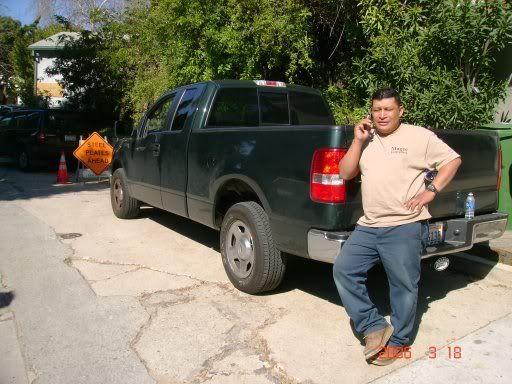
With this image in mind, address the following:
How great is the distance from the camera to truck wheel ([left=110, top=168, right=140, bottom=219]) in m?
7.60

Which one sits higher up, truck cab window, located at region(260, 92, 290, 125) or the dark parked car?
truck cab window, located at region(260, 92, 290, 125)

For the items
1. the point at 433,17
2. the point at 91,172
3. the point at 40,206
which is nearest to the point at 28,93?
the point at 91,172

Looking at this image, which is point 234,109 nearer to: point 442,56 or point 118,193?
point 118,193

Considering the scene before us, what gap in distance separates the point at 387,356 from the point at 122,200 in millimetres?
5188

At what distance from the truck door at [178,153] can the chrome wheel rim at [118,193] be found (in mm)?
1826

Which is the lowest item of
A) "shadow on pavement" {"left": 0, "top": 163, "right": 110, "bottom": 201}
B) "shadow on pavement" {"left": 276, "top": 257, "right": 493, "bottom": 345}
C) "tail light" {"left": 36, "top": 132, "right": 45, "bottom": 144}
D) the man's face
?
"shadow on pavement" {"left": 276, "top": 257, "right": 493, "bottom": 345}

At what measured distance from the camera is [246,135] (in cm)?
450

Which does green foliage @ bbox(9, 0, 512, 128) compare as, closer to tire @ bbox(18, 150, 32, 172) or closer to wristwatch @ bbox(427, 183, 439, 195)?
tire @ bbox(18, 150, 32, 172)

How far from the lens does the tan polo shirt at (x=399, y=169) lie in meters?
3.29

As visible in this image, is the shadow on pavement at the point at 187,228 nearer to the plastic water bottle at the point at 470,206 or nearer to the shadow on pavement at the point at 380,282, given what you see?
the shadow on pavement at the point at 380,282

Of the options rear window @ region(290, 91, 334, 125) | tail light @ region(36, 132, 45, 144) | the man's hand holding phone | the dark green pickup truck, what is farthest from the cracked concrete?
tail light @ region(36, 132, 45, 144)

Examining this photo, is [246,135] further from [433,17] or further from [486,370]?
[433,17]

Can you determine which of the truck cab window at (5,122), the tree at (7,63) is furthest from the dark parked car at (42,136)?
the tree at (7,63)

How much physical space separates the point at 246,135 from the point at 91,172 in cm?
844
